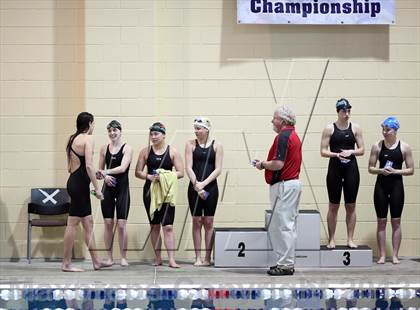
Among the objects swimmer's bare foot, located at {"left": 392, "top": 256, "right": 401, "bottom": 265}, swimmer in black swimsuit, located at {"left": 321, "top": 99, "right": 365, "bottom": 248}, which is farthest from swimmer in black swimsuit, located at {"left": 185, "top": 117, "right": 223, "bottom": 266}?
swimmer's bare foot, located at {"left": 392, "top": 256, "right": 401, "bottom": 265}

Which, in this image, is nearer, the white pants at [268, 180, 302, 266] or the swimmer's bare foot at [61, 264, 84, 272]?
the white pants at [268, 180, 302, 266]

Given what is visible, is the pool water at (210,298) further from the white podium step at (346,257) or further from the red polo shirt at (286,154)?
the white podium step at (346,257)

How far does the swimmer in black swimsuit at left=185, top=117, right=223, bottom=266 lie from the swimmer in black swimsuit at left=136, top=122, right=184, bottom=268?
0.47 feet

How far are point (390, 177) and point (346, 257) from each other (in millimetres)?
941

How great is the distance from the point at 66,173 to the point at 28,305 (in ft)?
9.51

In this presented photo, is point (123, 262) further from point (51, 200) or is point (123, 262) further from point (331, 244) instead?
point (331, 244)

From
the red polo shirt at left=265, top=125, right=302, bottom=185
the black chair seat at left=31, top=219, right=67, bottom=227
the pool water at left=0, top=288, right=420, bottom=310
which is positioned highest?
the red polo shirt at left=265, top=125, right=302, bottom=185

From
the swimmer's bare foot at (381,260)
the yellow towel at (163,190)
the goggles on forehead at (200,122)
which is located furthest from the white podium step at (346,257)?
the goggles on forehead at (200,122)

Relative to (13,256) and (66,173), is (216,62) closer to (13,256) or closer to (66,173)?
(66,173)

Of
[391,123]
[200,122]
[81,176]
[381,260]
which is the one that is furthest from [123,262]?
[391,123]

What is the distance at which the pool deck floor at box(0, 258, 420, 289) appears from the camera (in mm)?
7172

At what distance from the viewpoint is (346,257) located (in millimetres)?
8320

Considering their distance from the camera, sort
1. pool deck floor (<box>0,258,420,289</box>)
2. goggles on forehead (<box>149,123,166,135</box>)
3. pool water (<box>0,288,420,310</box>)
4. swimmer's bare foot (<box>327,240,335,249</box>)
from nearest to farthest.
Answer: pool water (<box>0,288,420,310</box>), pool deck floor (<box>0,258,420,289</box>), goggles on forehead (<box>149,123,166,135</box>), swimmer's bare foot (<box>327,240,335,249</box>)

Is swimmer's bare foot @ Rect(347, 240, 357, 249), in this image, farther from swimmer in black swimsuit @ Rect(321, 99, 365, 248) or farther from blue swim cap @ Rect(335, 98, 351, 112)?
blue swim cap @ Rect(335, 98, 351, 112)
